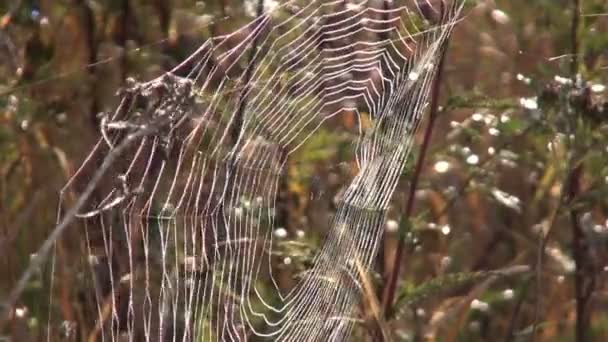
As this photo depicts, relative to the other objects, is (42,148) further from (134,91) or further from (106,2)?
(134,91)

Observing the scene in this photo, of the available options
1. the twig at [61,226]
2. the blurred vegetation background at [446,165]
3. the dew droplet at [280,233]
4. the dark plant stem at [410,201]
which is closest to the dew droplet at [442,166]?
the blurred vegetation background at [446,165]

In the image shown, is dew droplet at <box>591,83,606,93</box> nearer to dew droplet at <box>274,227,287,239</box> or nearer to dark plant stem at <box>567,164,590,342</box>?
dark plant stem at <box>567,164,590,342</box>

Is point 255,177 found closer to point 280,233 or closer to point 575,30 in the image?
point 280,233

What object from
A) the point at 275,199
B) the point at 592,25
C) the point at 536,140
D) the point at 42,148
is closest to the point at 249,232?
the point at 275,199

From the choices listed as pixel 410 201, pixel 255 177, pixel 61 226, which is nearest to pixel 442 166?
pixel 410 201

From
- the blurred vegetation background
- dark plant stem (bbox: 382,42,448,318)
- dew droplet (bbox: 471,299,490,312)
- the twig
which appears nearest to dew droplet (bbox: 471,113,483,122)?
the blurred vegetation background
